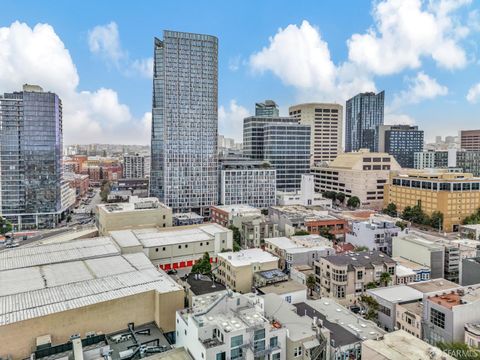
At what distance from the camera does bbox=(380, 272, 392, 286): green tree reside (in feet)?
120

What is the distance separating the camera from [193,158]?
87.2 m

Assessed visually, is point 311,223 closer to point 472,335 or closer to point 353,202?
point 472,335

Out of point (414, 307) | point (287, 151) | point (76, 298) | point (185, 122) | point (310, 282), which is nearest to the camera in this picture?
point (76, 298)

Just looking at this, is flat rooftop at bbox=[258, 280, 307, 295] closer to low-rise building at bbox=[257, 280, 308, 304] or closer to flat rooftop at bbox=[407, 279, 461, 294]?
low-rise building at bbox=[257, 280, 308, 304]

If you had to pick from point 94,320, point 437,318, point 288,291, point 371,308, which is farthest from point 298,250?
point 94,320

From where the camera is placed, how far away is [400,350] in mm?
20719

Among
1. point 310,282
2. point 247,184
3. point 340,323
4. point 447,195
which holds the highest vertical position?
point 247,184

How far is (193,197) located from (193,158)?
9332 mm

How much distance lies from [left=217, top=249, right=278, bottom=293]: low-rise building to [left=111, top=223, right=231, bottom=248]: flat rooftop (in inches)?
339

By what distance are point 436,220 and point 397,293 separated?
45628 mm

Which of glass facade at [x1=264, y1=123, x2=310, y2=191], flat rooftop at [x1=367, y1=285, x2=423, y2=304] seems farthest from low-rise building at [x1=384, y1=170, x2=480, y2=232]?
flat rooftop at [x1=367, y1=285, x2=423, y2=304]

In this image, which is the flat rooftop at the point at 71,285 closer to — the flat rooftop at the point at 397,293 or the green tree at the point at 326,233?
the flat rooftop at the point at 397,293

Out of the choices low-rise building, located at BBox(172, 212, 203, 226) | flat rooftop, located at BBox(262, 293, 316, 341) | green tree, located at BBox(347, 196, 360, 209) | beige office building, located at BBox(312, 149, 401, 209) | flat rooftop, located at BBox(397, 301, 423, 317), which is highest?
beige office building, located at BBox(312, 149, 401, 209)

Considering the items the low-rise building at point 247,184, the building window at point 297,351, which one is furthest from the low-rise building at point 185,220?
the building window at point 297,351
